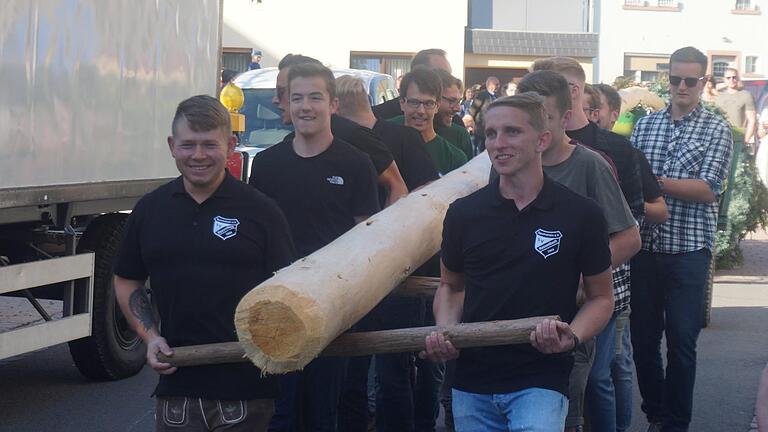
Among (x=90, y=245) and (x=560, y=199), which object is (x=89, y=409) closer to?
(x=90, y=245)

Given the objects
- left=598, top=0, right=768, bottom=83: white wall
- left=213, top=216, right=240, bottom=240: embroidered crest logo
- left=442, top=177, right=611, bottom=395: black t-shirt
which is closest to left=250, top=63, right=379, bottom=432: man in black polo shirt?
left=213, top=216, right=240, bottom=240: embroidered crest logo

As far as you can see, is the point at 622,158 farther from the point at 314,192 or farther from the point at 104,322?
the point at 104,322

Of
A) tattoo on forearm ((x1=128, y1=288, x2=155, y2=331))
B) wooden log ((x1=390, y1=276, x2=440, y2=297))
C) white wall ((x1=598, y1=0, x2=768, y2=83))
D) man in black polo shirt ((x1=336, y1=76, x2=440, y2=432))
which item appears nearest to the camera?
tattoo on forearm ((x1=128, y1=288, x2=155, y2=331))

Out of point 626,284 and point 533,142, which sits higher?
point 533,142

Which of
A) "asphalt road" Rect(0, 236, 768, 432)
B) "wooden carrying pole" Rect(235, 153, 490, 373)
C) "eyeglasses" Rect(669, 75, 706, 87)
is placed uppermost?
"eyeglasses" Rect(669, 75, 706, 87)

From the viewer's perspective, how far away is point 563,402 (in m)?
4.30

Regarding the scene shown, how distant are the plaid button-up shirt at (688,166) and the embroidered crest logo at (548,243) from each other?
2818 millimetres

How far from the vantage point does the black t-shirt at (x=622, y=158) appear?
577cm

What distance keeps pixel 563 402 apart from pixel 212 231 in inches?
53.9

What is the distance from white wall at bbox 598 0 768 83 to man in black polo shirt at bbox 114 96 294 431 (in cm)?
3752

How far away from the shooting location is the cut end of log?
3766 mm

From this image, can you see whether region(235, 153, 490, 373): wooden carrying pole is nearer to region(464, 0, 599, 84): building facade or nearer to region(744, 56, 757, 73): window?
region(464, 0, 599, 84): building facade

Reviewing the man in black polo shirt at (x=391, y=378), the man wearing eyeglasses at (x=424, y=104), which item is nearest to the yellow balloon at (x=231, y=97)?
the man wearing eyeglasses at (x=424, y=104)

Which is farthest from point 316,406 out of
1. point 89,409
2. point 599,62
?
point 599,62
